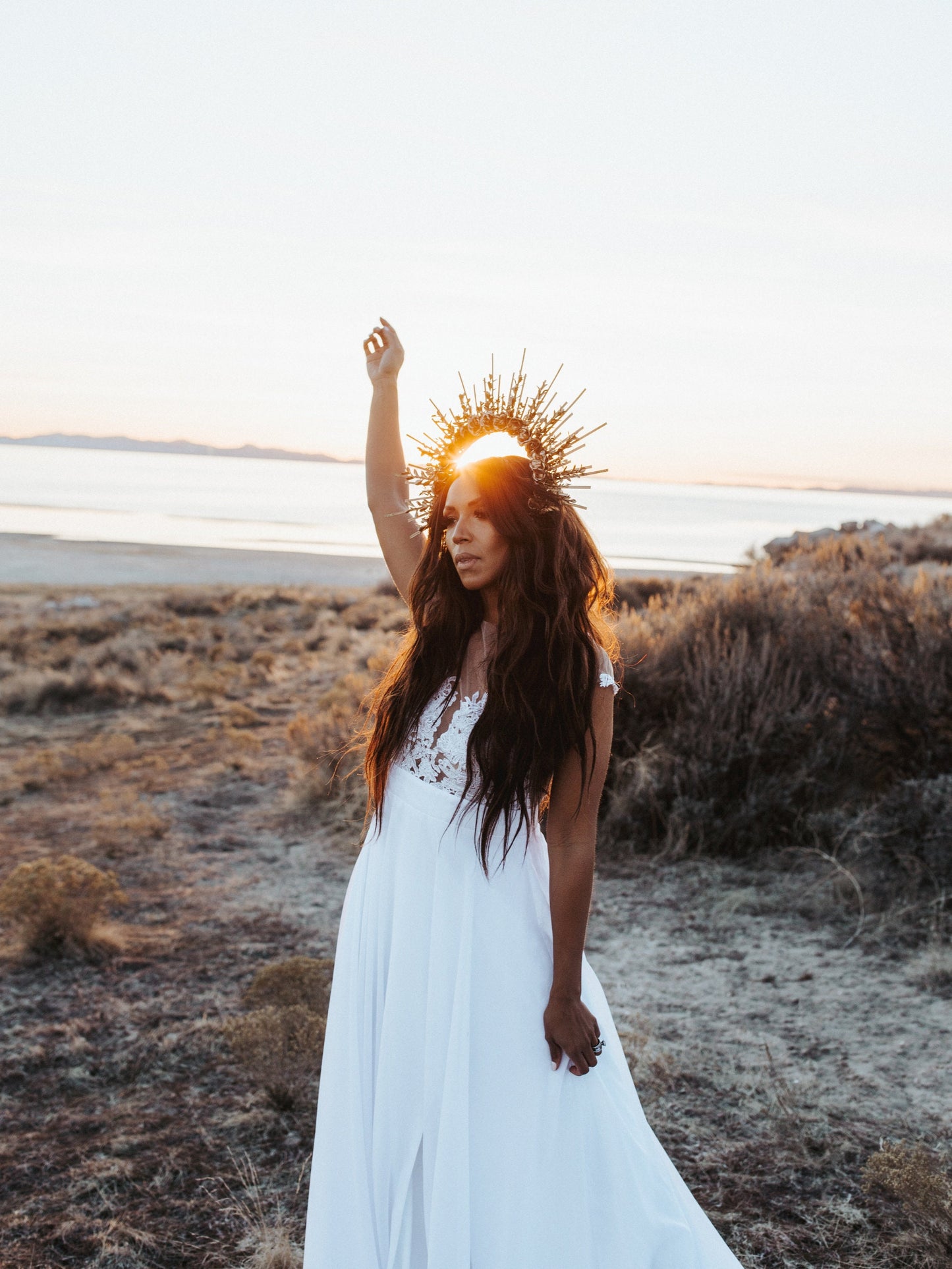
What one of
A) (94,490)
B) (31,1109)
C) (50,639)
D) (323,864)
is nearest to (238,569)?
(50,639)

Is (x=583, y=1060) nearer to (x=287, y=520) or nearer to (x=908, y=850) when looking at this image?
(x=908, y=850)

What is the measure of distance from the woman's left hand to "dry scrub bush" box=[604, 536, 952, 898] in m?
4.00

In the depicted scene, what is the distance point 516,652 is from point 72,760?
8.49 metres

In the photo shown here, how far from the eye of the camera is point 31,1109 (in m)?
3.71

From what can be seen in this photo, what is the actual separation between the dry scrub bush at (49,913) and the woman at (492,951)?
3.39 m

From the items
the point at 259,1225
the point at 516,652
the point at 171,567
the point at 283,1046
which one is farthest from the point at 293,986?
the point at 171,567

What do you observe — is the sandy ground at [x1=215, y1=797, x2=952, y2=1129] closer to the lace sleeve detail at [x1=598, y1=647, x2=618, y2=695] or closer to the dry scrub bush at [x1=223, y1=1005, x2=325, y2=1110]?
the dry scrub bush at [x1=223, y1=1005, x2=325, y2=1110]

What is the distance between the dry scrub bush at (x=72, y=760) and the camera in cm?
860

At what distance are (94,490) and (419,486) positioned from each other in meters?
120

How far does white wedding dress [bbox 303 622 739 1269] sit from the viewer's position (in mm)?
1927

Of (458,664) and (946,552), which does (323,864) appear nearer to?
(458,664)

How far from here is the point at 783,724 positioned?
638 cm

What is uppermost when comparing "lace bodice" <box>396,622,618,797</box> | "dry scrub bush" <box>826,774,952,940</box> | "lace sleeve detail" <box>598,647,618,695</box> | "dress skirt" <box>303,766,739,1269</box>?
"lace sleeve detail" <box>598,647,618,695</box>

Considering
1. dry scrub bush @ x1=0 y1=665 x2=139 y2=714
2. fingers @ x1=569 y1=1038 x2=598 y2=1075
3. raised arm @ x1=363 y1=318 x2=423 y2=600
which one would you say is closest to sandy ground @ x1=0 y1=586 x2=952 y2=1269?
fingers @ x1=569 y1=1038 x2=598 y2=1075
